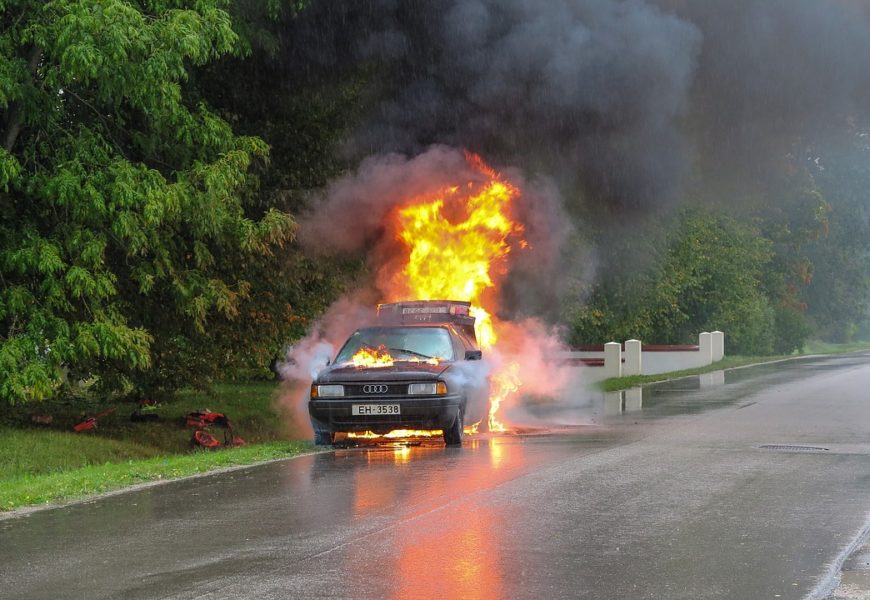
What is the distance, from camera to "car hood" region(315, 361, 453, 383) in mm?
14703

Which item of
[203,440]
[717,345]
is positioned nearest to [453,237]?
[203,440]

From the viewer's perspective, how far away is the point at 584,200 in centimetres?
2384

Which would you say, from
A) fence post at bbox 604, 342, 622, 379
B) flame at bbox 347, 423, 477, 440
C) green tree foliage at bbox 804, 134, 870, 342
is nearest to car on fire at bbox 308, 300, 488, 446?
flame at bbox 347, 423, 477, 440

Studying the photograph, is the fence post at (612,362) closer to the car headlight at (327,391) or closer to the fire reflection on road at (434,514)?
the fire reflection on road at (434,514)

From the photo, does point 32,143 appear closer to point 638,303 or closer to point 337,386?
point 337,386

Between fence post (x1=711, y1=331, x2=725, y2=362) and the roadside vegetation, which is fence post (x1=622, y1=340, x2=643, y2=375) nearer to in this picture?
the roadside vegetation

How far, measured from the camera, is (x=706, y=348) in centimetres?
4488

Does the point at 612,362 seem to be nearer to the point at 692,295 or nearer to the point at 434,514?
the point at 692,295

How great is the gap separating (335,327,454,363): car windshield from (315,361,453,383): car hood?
0.64m

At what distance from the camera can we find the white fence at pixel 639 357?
36.4 m

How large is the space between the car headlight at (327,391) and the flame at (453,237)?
742cm

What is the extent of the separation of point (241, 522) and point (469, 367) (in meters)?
7.41

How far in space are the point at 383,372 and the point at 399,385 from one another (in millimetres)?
310

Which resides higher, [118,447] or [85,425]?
[85,425]
